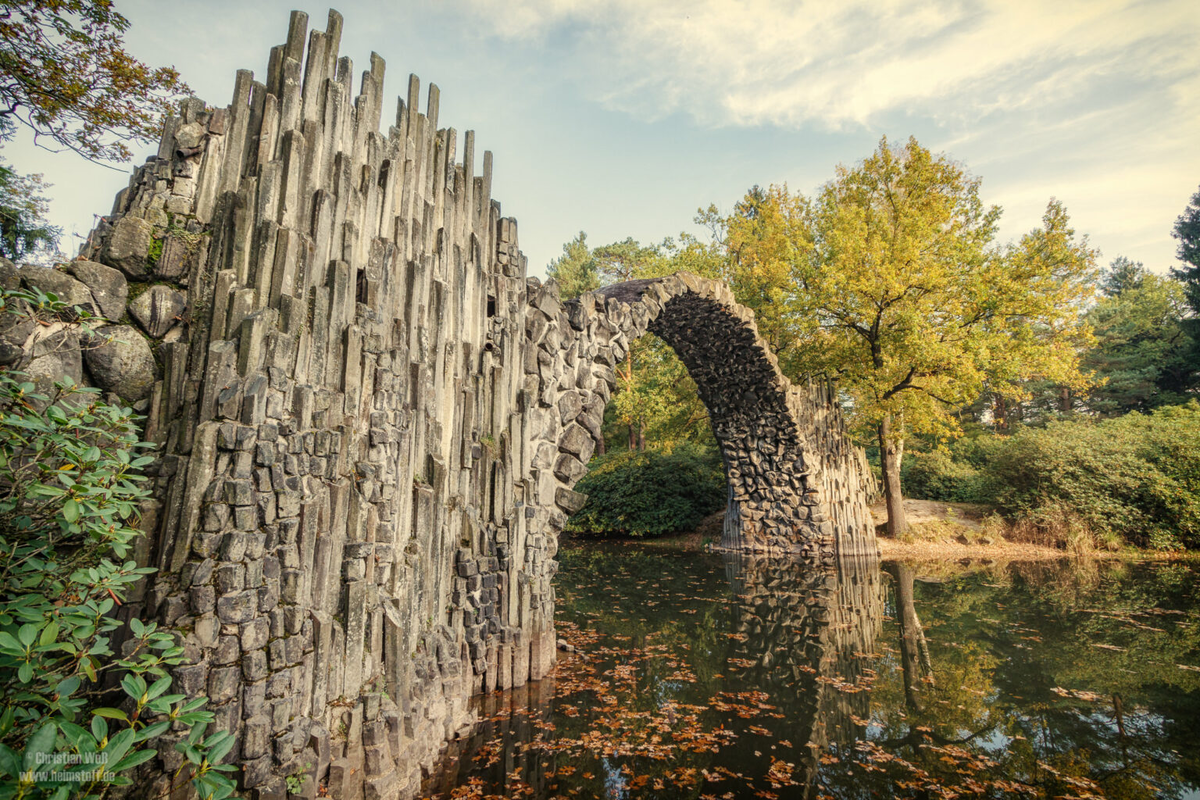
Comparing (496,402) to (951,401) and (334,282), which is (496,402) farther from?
(951,401)

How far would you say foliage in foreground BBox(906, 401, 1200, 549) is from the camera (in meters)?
13.8

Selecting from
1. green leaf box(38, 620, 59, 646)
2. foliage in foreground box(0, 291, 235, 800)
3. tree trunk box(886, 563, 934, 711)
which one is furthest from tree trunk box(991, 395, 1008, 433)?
green leaf box(38, 620, 59, 646)

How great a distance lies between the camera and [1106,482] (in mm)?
14258

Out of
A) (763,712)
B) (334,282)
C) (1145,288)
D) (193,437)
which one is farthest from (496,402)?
(1145,288)

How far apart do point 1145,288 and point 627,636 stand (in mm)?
36622

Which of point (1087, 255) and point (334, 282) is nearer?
point (334, 282)

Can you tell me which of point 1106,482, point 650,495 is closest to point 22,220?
point 650,495

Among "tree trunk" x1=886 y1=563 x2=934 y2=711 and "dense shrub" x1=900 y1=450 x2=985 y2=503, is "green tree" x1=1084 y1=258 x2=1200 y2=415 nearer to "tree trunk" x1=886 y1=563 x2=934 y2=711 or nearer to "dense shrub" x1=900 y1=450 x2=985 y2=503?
"dense shrub" x1=900 y1=450 x2=985 y2=503

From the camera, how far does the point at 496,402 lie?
5.28m

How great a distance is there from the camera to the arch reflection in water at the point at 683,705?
359cm

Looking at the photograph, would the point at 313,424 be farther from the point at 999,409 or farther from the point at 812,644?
the point at 999,409

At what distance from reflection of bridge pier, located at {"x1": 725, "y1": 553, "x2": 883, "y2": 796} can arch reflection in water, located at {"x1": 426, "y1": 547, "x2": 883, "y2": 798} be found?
2 cm

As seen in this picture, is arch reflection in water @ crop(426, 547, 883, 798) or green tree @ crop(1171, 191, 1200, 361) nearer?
arch reflection in water @ crop(426, 547, 883, 798)

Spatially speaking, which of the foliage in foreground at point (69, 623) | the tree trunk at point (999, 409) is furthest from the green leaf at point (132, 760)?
the tree trunk at point (999, 409)
